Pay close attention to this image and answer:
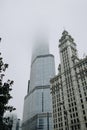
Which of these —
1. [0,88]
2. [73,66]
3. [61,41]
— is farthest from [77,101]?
[0,88]

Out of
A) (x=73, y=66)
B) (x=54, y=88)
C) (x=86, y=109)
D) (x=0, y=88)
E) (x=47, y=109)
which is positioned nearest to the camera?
(x=0, y=88)

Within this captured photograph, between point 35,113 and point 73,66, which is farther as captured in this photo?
point 35,113

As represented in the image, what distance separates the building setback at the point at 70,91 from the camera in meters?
78.4

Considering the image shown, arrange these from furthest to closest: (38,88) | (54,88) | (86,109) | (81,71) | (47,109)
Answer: (38,88) < (47,109) < (54,88) < (81,71) < (86,109)

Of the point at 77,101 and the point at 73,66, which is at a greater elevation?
the point at 73,66

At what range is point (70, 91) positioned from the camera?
89750mm

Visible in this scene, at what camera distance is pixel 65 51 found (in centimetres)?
10925

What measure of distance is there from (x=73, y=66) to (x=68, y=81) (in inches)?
390

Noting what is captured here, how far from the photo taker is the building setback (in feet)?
257

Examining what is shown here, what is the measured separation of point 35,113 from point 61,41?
316 ft

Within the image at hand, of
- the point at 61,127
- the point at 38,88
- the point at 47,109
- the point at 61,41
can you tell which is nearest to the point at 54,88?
the point at 61,127

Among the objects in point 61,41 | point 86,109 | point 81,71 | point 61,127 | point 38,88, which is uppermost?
point 61,41

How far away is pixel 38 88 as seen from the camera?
191 m

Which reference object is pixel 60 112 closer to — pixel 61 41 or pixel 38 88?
pixel 61 41
